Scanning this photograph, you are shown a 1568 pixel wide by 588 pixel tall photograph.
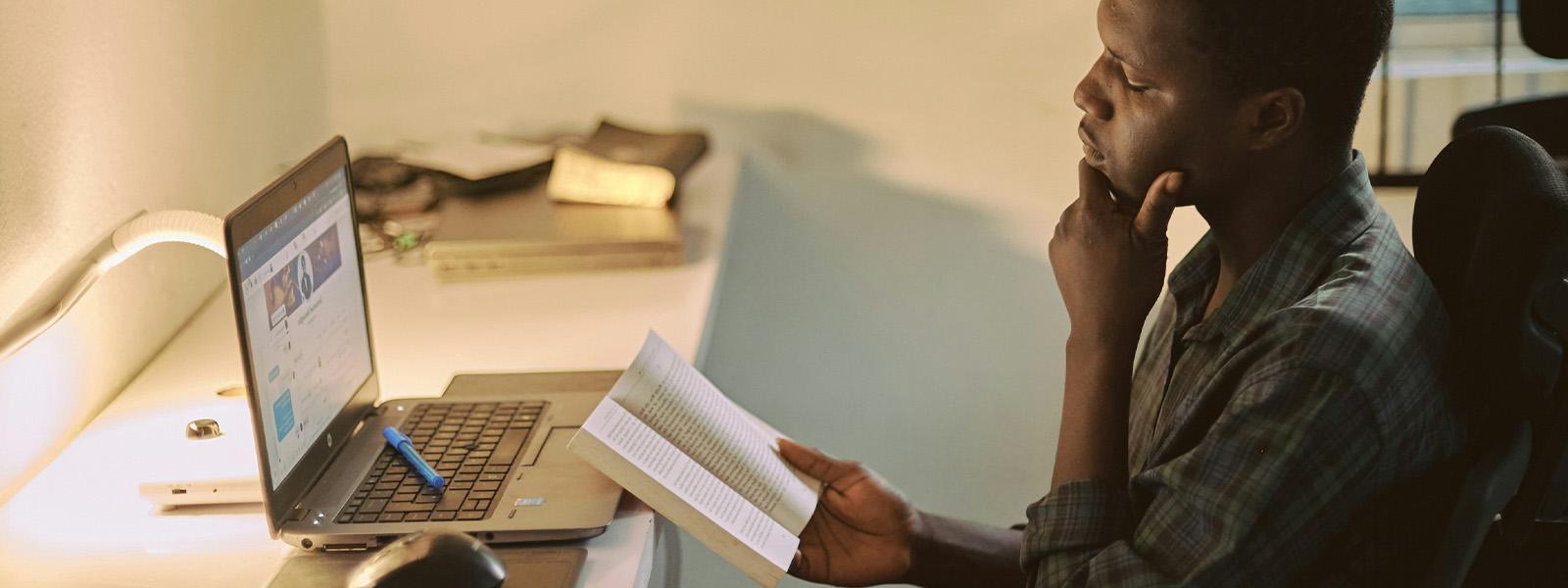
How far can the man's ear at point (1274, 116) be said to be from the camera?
99 cm

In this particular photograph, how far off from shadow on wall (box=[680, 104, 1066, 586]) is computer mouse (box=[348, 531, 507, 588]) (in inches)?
51.6

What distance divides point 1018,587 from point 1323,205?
531mm

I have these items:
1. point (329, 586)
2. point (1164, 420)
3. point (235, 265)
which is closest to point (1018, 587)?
point (1164, 420)

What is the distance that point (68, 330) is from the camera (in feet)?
4.36

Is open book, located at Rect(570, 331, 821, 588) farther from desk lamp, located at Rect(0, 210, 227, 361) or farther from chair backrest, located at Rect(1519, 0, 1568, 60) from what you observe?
chair backrest, located at Rect(1519, 0, 1568, 60)

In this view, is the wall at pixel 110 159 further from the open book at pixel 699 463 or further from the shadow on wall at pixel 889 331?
the shadow on wall at pixel 889 331

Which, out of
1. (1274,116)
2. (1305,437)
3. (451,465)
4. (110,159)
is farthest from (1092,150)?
(110,159)

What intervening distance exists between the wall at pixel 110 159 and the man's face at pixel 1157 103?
3.15 ft

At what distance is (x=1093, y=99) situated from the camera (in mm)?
1112

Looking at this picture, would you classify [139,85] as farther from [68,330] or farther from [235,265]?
[235,265]

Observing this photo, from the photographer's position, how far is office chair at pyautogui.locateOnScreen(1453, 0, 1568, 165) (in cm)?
184

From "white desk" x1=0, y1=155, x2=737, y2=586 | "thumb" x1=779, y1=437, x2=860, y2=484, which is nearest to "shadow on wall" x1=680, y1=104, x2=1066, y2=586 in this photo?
"white desk" x1=0, y1=155, x2=737, y2=586

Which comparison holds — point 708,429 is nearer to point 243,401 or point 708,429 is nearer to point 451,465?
point 451,465

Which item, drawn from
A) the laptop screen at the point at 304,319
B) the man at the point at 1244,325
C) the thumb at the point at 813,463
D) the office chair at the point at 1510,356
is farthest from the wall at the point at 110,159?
the office chair at the point at 1510,356
